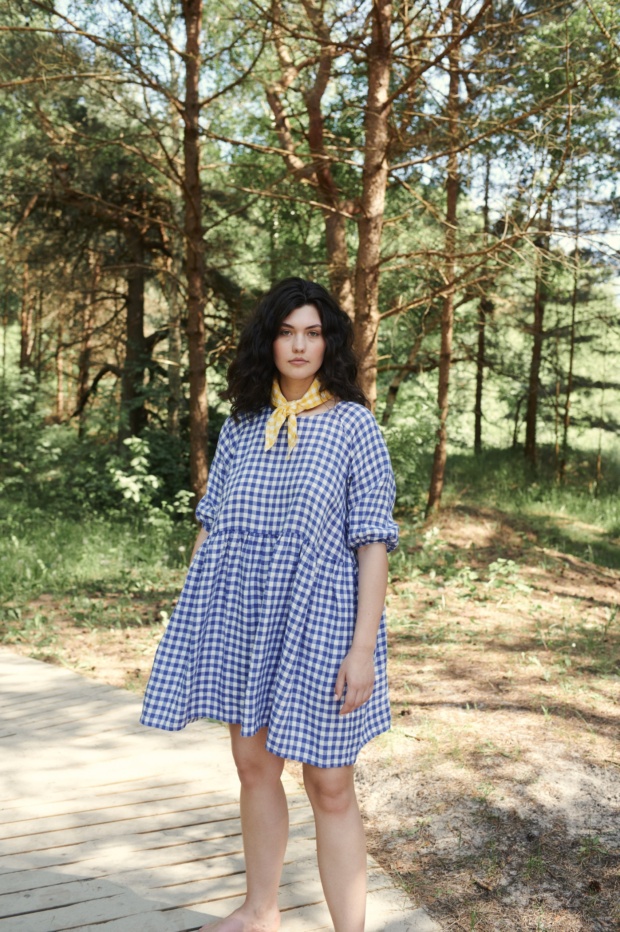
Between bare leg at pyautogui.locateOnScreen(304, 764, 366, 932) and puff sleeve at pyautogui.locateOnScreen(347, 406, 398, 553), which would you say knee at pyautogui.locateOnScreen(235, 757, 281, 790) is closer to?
bare leg at pyautogui.locateOnScreen(304, 764, 366, 932)

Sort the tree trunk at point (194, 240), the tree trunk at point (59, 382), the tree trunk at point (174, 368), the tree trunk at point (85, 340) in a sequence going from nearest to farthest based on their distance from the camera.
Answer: the tree trunk at point (194, 240) < the tree trunk at point (174, 368) < the tree trunk at point (85, 340) < the tree trunk at point (59, 382)

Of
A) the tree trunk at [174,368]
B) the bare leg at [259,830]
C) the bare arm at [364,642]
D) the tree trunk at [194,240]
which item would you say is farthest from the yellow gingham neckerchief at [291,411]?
the tree trunk at [174,368]

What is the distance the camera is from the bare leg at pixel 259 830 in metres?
2.18

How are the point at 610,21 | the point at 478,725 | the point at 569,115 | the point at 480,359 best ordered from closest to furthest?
1. the point at 478,725
2. the point at 569,115
3. the point at 610,21
4. the point at 480,359

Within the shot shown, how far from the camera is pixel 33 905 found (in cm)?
242

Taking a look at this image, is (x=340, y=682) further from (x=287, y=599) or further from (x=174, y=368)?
(x=174, y=368)

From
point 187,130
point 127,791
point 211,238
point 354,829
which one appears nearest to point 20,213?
point 211,238

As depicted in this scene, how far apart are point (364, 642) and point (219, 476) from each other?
0.66m

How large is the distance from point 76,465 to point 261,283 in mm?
4140

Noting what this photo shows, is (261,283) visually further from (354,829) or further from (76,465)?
(354,829)

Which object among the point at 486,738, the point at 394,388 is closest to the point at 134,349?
the point at 394,388

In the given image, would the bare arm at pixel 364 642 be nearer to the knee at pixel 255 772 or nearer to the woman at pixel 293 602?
the woman at pixel 293 602

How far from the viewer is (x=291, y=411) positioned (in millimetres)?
2199

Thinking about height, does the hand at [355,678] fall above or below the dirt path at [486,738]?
above
